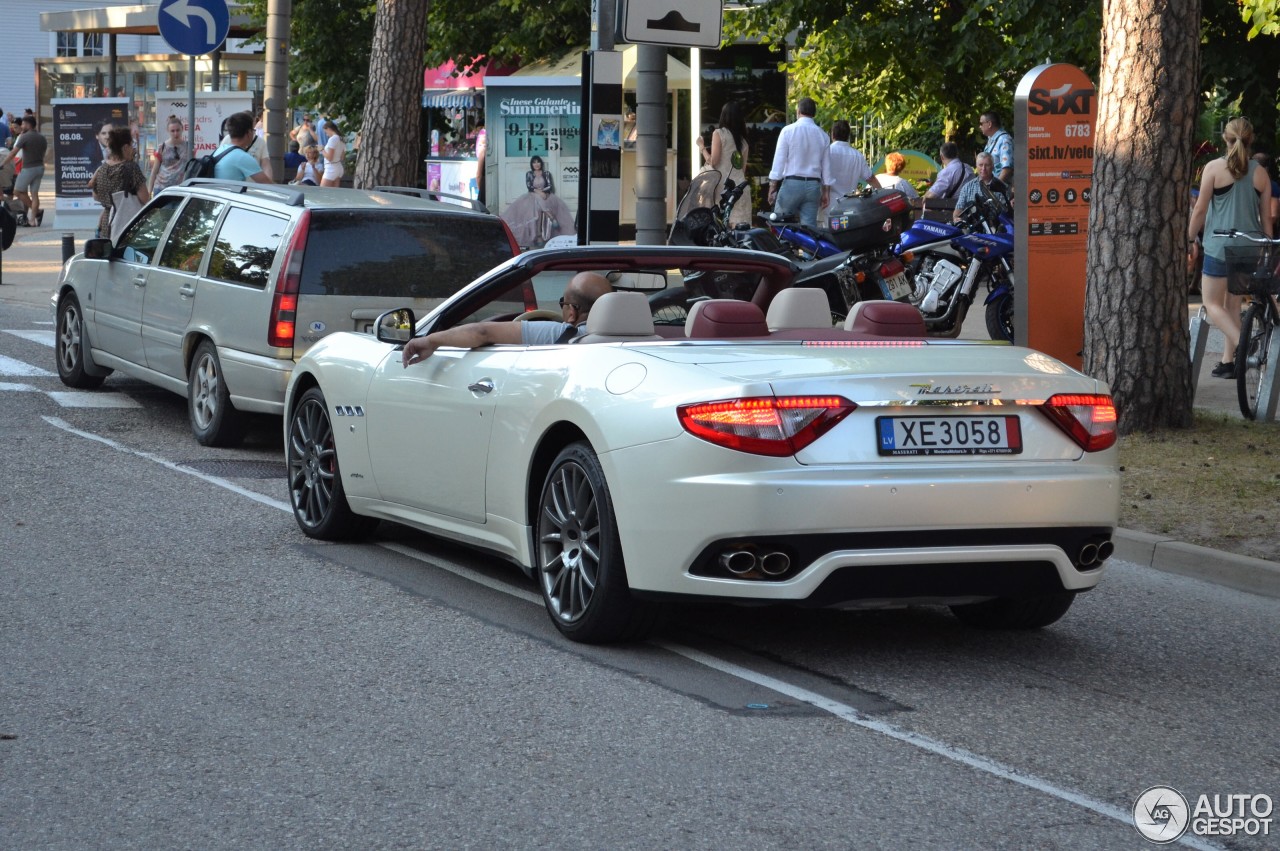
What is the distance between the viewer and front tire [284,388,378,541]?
26.5 feet

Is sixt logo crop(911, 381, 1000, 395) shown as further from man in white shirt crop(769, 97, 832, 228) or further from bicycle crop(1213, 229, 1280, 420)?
man in white shirt crop(769, 97, 832, 228)

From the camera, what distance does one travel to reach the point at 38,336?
1712cm

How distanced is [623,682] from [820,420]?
3.33 feet

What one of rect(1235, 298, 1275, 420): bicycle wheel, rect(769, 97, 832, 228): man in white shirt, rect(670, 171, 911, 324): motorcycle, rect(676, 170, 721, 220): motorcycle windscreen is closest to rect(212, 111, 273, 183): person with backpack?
rect(670, 171, 911, 324): motorcycle

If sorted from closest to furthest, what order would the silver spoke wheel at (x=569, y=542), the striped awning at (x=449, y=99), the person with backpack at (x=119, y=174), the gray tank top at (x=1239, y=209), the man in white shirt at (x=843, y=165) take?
the silver spoke wheel at (x=569, y=542) < the gray tank top at (x=1239, y=209) < the person with backpack at (x=119, y=174) < the man in white shirt at (x=843, y=165) < the striped awning at (x=449, y=99)

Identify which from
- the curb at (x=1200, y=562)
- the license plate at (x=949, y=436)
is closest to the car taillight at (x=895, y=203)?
the curb at (x=1200, y=562)

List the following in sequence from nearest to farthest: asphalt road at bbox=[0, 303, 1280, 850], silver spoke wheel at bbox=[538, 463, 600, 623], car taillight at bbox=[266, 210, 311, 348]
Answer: asphalt road at bbox=[0, 303, 1280, 850], silver spoke wheel at bbox=[538, 463, 600, 623], car taillight at bbox=[266, 210, 311, 348]

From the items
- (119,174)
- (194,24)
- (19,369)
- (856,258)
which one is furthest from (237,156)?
(856,258)

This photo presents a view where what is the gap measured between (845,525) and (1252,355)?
23.9ft

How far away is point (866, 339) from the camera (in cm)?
655

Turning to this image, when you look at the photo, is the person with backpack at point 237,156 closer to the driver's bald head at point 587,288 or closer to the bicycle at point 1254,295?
the bicycle at point 1254,295

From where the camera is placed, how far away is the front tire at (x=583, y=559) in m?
5.96

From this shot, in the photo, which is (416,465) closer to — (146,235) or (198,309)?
(198,309)

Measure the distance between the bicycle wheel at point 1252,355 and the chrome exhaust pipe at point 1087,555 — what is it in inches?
244
